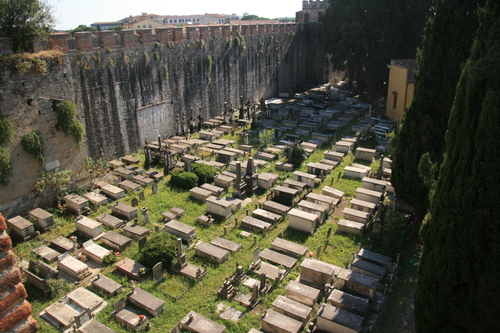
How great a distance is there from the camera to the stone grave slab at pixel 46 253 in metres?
10.8

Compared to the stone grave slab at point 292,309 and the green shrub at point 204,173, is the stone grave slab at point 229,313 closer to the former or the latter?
the stone grave slab at point 292,309

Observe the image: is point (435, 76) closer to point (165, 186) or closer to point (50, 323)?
point (165, 186)

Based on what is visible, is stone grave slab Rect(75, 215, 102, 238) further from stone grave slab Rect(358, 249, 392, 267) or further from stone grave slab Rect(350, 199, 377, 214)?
stone grave slab Rect(350, 199, 377, 214)

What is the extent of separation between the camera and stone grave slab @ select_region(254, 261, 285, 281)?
1016 cm

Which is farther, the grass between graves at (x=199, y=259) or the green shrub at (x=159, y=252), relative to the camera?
the green shrub at (x=159, y=252)

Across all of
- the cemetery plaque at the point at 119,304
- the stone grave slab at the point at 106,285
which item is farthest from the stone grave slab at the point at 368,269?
the stone grave slab at the point at 106,285

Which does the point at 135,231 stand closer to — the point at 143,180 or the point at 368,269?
the point at 143,180

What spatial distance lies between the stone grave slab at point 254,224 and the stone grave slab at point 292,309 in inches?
125

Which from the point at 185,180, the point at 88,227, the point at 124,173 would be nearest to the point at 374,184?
the point at 185,180

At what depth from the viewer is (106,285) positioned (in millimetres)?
9773

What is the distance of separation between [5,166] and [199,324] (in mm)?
8157

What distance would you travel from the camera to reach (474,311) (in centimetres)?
656

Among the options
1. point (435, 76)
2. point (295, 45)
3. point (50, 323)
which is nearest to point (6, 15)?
point (50, 323)

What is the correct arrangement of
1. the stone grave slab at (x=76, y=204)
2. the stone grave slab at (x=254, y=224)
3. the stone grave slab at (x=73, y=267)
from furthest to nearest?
the stone grave slab at (x=76, y=204)
the stone grave slab at (x=254, y=224)
the stone grave slab at (x=73, y=267)
